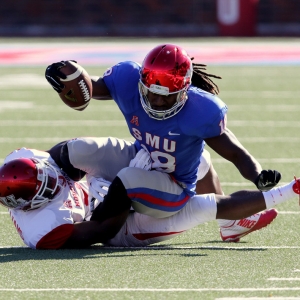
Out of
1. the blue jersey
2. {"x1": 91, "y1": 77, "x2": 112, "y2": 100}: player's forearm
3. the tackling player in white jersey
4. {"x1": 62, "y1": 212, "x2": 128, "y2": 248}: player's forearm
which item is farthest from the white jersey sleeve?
{"x1": 62, "y1": 212, "x2": 128, "y2": 248}: player's forearm

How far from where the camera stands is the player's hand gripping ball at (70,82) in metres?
4.31

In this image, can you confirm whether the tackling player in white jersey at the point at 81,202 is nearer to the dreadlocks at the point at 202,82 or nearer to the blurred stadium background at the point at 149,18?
the dreadlocks at the point at 202,82

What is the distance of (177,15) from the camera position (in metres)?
21.1

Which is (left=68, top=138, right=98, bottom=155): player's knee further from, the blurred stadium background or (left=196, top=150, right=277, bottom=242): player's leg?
the blurred stadium background

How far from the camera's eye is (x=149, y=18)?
69.9 feet

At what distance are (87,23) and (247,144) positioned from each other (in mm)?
14300

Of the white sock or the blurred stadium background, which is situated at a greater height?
the white sock

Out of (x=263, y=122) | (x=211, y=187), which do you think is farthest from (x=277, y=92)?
(x=211, y=187)


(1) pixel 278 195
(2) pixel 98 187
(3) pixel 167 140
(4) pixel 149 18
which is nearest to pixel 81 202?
(2) pixel 98 187

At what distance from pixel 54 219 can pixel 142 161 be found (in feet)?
1.84

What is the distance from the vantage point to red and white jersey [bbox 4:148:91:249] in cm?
433

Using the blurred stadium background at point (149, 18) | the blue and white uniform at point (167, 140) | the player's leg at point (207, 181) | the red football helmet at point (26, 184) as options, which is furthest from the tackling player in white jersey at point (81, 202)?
the blurred stadium background at point (149, 18)

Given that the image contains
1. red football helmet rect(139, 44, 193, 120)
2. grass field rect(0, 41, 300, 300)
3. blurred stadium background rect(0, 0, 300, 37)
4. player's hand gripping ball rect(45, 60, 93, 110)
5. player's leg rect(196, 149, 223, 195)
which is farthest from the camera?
blurred stadium background rect(0, 0, 300, 37)

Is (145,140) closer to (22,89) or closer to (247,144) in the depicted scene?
(247,144)
